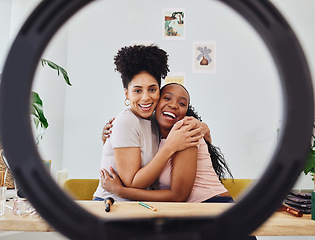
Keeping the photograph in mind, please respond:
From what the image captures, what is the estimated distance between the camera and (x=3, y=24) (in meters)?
2.13

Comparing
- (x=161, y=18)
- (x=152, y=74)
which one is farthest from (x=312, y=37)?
(x=152, y=74)

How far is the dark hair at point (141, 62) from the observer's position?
4.15ft

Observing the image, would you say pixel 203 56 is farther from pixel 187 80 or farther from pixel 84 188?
pixel 84 188

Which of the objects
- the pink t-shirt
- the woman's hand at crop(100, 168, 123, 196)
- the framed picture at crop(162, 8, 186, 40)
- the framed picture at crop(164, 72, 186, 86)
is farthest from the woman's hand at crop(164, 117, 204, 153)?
the framed picture at crop(162, 8, 186, 40)

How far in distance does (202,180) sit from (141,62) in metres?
0.52

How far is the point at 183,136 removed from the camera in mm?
1088

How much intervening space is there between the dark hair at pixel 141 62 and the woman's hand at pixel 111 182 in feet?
1.26

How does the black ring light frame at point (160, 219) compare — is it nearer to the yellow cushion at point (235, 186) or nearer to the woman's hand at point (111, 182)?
the woman's hand at point (111, 182)

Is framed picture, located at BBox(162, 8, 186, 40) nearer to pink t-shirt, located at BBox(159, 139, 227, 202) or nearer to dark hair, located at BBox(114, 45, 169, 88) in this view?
dark hair, located at BBox(114, 45, 169, 88)

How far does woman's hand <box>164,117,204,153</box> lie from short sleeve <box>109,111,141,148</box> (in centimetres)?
13

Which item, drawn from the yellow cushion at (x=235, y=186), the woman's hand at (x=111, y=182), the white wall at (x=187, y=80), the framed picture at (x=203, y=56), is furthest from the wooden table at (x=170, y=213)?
the framed picture at (x=203, y=56)

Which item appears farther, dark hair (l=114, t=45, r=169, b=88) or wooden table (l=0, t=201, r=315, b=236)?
dark hair (l=114, t=45, r=169, b=88)

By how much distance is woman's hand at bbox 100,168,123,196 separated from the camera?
1128 mm

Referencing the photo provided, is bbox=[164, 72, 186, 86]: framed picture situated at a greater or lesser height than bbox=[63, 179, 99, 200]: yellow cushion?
greater
